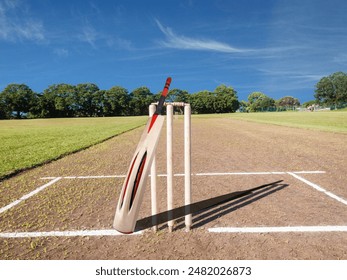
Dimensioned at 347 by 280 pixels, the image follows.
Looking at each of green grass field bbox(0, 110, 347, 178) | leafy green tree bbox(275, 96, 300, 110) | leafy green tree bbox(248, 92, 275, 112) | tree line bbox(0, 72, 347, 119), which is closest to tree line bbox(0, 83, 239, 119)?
tree line bbox(0, 72, 347, 119)

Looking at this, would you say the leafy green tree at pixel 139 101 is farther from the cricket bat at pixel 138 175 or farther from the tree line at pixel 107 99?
the cricket bat at pixel 138 175

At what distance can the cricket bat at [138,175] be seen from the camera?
2.92m

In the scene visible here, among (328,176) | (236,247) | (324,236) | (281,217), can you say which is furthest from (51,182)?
(328,176)

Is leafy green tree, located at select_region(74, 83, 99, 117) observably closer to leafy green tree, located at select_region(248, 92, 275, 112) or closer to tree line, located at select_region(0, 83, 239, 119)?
tree line, located at select_region(0, 83, 239, 119)

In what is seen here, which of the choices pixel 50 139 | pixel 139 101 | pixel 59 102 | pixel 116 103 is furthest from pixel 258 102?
pixel 50 139

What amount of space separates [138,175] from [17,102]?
116 meters

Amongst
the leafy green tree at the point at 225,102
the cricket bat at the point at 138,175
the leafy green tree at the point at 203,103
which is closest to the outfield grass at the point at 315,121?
the cricket bat at the point at 138,175

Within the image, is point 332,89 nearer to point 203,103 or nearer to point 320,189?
point 203,103

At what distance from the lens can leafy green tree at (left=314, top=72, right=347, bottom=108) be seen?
116 metres

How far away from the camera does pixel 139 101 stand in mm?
110500

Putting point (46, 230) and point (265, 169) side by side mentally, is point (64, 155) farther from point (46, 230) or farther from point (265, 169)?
point (265, 169)

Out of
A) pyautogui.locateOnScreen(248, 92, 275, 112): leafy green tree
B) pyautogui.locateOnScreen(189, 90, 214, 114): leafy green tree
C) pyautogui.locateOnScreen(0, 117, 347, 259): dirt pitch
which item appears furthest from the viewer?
pyautogui.locateOnScreen(248, 92, 275, 112): leafy green tree

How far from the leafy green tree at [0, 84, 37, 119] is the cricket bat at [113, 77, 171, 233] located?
369 ft

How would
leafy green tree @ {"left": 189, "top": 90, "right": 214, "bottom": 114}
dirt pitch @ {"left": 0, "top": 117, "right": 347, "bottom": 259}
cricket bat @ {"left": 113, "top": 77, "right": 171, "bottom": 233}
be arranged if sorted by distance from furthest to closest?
1. leafy green tree @ {"left": 189, "top": 90, "right": 214, "bottom": 114}
2. cricket bat @ {"left": 113, "top": 77, "right": 171, "bottom": 233}
3. dirt pitch @ {"left": 0, "top": 117, "right": 347, "bottom": 259}
